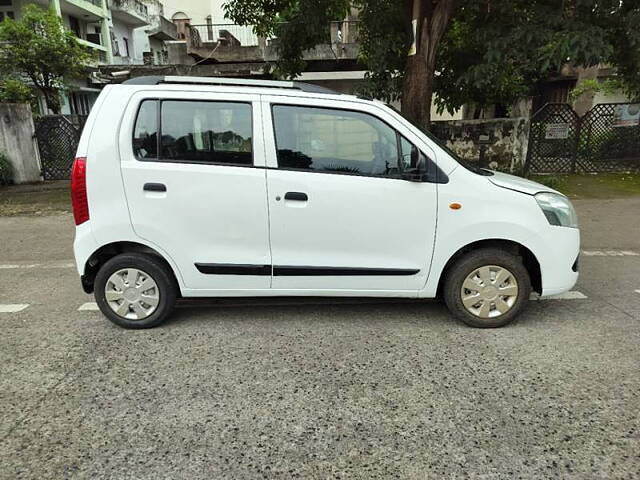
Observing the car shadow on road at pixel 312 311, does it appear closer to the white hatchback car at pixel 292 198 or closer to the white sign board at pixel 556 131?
the white hatchback car at pixel 292 198

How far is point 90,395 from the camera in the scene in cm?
291

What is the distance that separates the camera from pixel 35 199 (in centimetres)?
970

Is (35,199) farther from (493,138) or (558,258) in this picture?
(493,138)

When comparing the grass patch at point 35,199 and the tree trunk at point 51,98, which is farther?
the tree trunk at point 51,98

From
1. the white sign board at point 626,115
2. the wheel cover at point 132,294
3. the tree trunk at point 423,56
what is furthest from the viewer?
the white sign board at point 626,115

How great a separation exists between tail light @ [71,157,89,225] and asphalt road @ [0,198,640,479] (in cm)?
103

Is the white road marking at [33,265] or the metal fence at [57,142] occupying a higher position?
the metal fence at [57,142]

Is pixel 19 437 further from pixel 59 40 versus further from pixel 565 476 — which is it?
pixel 59 40

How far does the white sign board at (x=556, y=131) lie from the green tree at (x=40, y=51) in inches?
596

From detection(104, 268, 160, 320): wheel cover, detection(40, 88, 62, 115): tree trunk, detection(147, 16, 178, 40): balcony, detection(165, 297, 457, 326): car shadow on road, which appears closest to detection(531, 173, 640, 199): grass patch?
detection(165, 297, 457, 326): car shadow on road

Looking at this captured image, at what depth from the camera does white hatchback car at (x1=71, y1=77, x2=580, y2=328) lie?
11.5 ft

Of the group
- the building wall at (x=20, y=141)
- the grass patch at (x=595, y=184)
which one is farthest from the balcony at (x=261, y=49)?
the grass patch at (x=595, y=184)

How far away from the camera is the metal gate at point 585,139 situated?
1114cm

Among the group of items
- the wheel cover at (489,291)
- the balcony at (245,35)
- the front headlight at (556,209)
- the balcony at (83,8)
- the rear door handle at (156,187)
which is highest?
the balcony at (83,8)
